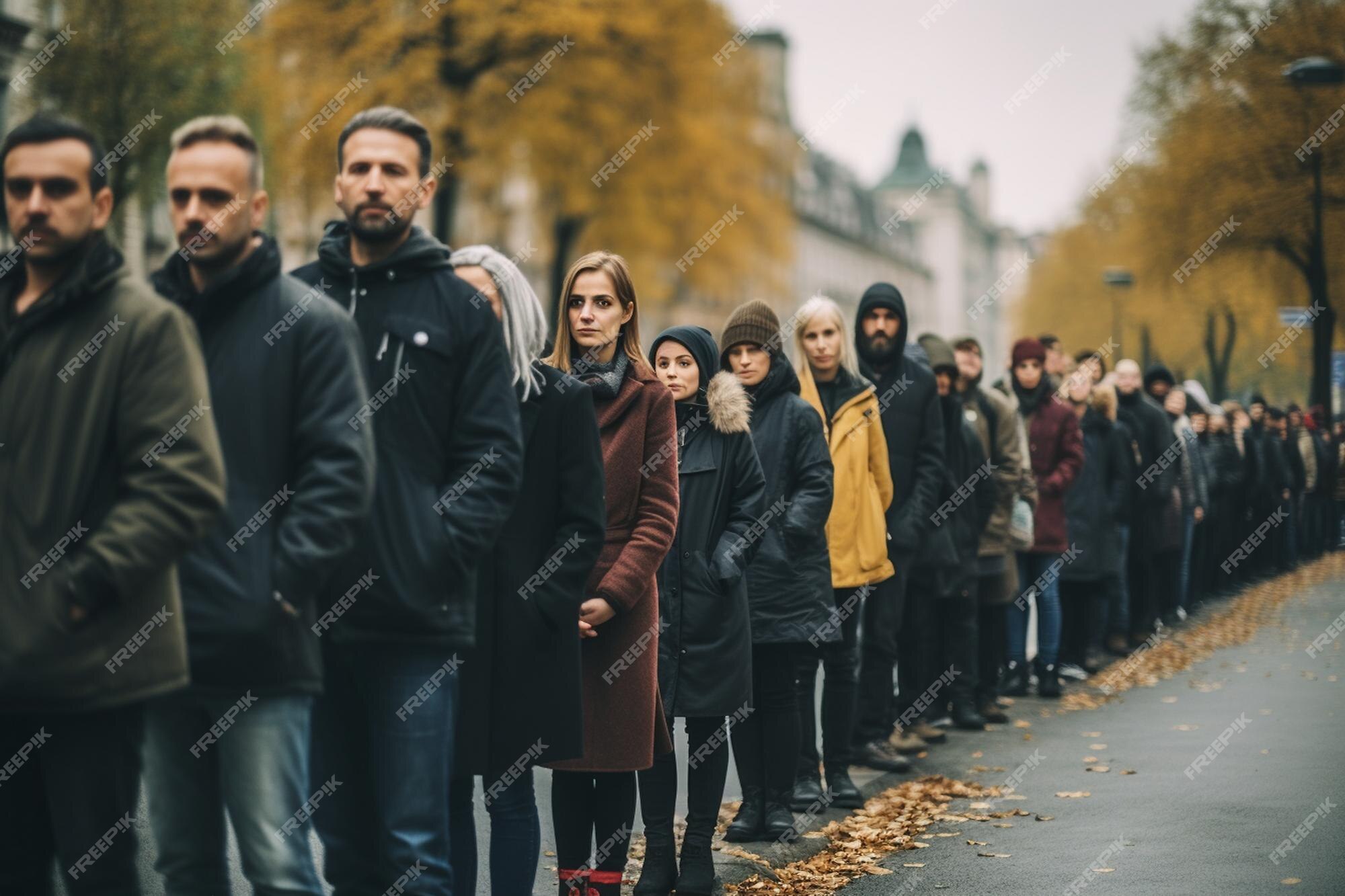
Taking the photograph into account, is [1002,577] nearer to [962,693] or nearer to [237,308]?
[962,693]

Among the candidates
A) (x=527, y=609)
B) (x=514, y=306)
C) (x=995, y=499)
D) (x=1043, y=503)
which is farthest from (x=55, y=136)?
(x=1043, y=503)

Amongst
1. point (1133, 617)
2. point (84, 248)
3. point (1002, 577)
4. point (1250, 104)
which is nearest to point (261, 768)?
point (84, 248)

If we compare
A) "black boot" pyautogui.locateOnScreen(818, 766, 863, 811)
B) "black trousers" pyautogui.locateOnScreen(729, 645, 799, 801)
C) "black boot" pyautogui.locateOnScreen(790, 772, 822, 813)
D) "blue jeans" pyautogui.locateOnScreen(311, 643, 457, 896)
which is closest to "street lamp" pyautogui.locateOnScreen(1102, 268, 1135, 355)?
"black boot" pyautogui.locateOnScreen(818, 766, 863, 811)

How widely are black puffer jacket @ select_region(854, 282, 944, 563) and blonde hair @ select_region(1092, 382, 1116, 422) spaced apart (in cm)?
483

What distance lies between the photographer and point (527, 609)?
16.5 ft

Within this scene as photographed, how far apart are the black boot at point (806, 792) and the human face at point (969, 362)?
368 cm

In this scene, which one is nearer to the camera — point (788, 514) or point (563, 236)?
point (788, 514)

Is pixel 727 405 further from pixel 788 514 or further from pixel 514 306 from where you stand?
pixel 514 306

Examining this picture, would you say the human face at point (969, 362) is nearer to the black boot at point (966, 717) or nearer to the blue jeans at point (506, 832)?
the black boot at point (966, 717)

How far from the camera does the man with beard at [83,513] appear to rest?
3723 millimetres

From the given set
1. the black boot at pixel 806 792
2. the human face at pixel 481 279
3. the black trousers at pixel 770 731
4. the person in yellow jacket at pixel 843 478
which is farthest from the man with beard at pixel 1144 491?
the human face at pixel 481 279

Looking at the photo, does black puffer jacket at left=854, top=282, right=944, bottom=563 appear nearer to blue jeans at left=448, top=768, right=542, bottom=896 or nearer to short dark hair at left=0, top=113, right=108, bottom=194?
blue jeans at left=448, top=768, right=542, bottom=896

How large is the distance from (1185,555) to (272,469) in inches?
604

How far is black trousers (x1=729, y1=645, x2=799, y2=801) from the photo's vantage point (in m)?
7.18
